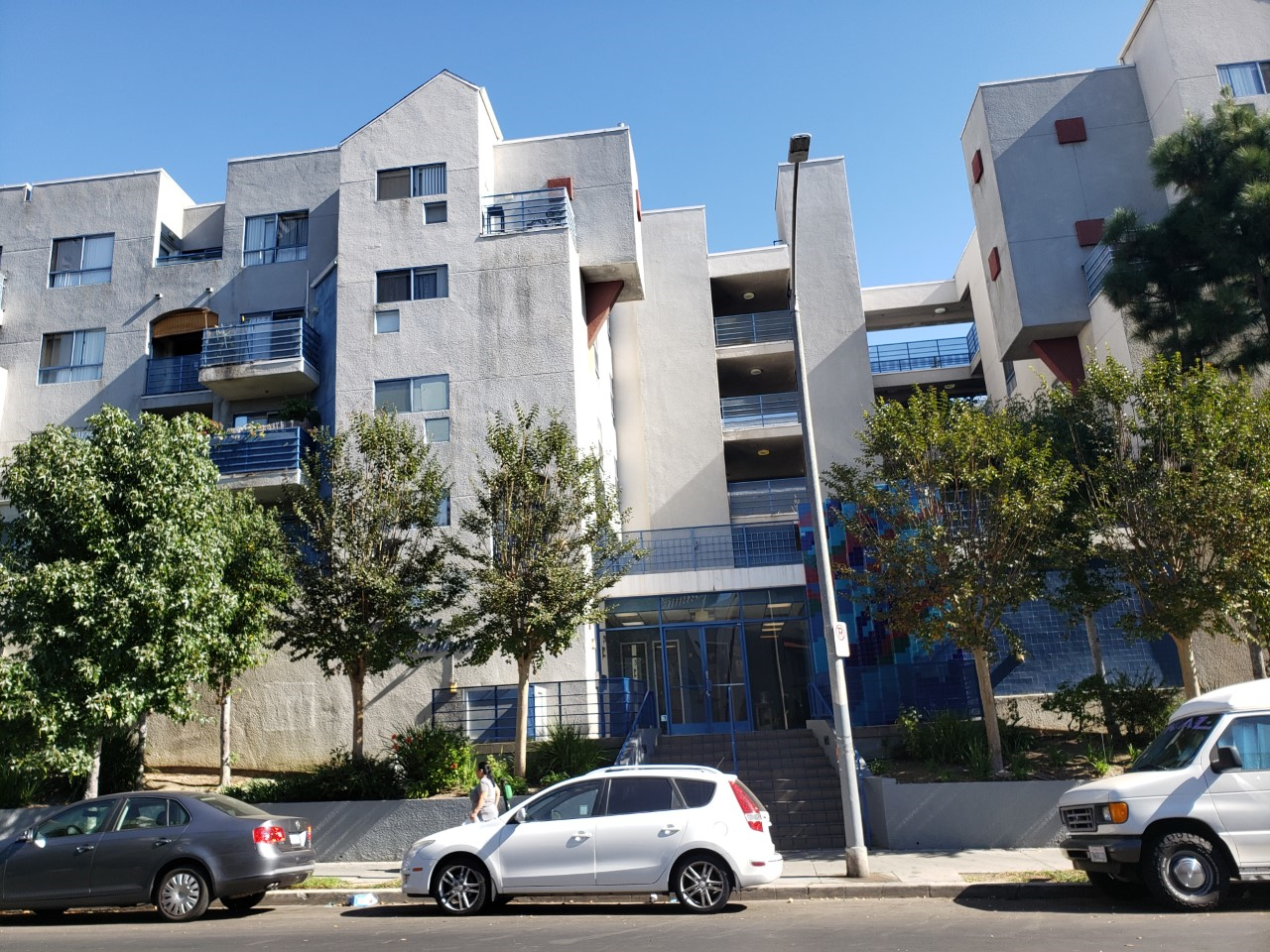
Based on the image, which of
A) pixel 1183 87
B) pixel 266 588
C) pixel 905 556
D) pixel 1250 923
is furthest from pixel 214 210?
pixel 1250 923

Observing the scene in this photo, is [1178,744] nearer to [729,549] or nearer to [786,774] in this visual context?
[786,774]

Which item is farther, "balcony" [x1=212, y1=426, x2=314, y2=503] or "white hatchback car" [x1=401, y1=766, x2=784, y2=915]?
"balcony" [x1=212, y1=426, x2=314, y2=503]

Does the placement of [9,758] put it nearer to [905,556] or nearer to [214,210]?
[905,556]

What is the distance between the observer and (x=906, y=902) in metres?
10.9

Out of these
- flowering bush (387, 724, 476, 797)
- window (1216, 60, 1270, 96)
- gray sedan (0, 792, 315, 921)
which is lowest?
gray sedan (0, 792, 315, 921)

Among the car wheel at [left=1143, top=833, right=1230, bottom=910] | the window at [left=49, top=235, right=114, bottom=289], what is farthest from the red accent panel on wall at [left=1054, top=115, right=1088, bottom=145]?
the window at [left=49, top=235, right=114, bottom=289]

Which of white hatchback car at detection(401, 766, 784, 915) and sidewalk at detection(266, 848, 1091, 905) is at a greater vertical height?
white hatchback car at detection(401, 766, 784, 915)

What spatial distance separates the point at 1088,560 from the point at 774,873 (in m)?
9.43

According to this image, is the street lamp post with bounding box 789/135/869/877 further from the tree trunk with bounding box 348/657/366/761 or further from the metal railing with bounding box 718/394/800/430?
the metal railing with bounding box 718/394/800/430

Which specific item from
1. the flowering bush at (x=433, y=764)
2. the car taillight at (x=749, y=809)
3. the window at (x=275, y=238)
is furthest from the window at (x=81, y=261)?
the car taillight at (x=749, y=809)

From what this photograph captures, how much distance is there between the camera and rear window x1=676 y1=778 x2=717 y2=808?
10.6 meters

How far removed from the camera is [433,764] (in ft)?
53.4

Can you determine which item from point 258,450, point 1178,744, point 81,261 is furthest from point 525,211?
point 1178,744

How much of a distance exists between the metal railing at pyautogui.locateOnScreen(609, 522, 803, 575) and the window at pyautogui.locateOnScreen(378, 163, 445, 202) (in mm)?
10545
